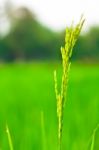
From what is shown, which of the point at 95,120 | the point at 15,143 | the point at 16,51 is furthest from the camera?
the point at 16,51

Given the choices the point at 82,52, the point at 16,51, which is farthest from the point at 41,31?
the point at 82,52

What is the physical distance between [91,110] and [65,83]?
10.2 ft

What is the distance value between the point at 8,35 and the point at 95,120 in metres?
72.8

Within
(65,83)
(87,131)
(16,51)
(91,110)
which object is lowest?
(16,51)

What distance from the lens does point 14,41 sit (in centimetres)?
7469

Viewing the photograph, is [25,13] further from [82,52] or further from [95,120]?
[95,120]

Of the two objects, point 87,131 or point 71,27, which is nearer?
point 71,27

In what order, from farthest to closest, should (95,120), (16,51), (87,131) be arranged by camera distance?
(16,51) < (95,120) < (87,131)

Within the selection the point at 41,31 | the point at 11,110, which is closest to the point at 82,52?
the point at 41,31

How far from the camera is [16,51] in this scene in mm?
76750

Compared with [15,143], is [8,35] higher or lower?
lower

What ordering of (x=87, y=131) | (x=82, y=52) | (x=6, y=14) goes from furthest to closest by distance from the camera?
(x=6, y=14) < (x=82, y=52) < (x=87, y=131)

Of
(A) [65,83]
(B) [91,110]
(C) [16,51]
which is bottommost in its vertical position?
(C) [16,51]

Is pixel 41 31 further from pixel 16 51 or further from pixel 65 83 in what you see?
pixel 65 83
